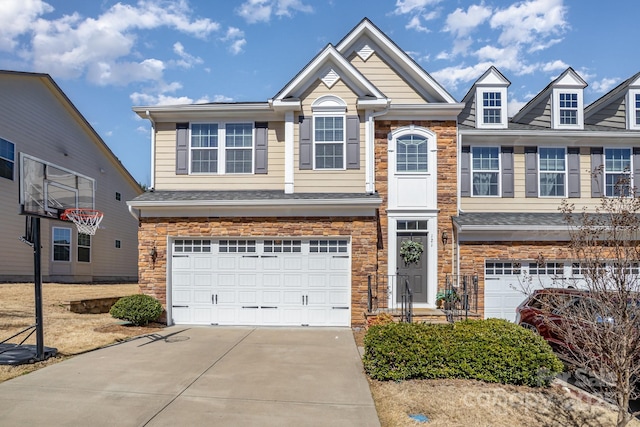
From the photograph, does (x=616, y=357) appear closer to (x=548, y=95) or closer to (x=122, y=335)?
(x=122, y=335)

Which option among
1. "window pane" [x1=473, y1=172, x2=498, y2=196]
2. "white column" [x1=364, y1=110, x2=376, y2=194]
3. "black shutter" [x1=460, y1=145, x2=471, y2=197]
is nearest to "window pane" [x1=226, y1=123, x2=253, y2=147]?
"white column" [x1=364, y1=110, x2=376, y2=194]

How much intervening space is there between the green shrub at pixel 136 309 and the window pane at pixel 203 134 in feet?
15.5

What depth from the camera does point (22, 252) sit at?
718 inches

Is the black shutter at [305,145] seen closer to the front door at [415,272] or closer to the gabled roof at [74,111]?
the front door at [415,272]

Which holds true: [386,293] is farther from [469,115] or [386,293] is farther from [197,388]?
[469,115]

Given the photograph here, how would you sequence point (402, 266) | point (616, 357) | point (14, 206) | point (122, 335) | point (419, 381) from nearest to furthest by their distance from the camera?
1. point (616, 357)
2. point (419, 381)
3. point (122, 335)
4. point (402, 266)
5. point (14, 206)

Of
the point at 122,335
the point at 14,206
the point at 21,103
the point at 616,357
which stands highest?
the point at 21,103

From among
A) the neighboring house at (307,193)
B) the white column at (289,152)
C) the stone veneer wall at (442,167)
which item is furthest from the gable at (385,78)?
the white column at (289,152)

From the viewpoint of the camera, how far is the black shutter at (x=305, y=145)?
1305cm

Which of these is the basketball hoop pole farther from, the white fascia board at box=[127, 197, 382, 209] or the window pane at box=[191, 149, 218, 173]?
the window pane at box=[191, 149, 218, 173]

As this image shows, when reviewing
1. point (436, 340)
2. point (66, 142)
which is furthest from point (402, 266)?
point (66, 142)

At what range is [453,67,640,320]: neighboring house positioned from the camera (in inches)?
519

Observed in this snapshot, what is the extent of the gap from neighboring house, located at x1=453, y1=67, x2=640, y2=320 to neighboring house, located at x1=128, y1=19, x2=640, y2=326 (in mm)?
45

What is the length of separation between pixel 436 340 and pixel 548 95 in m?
11.7
